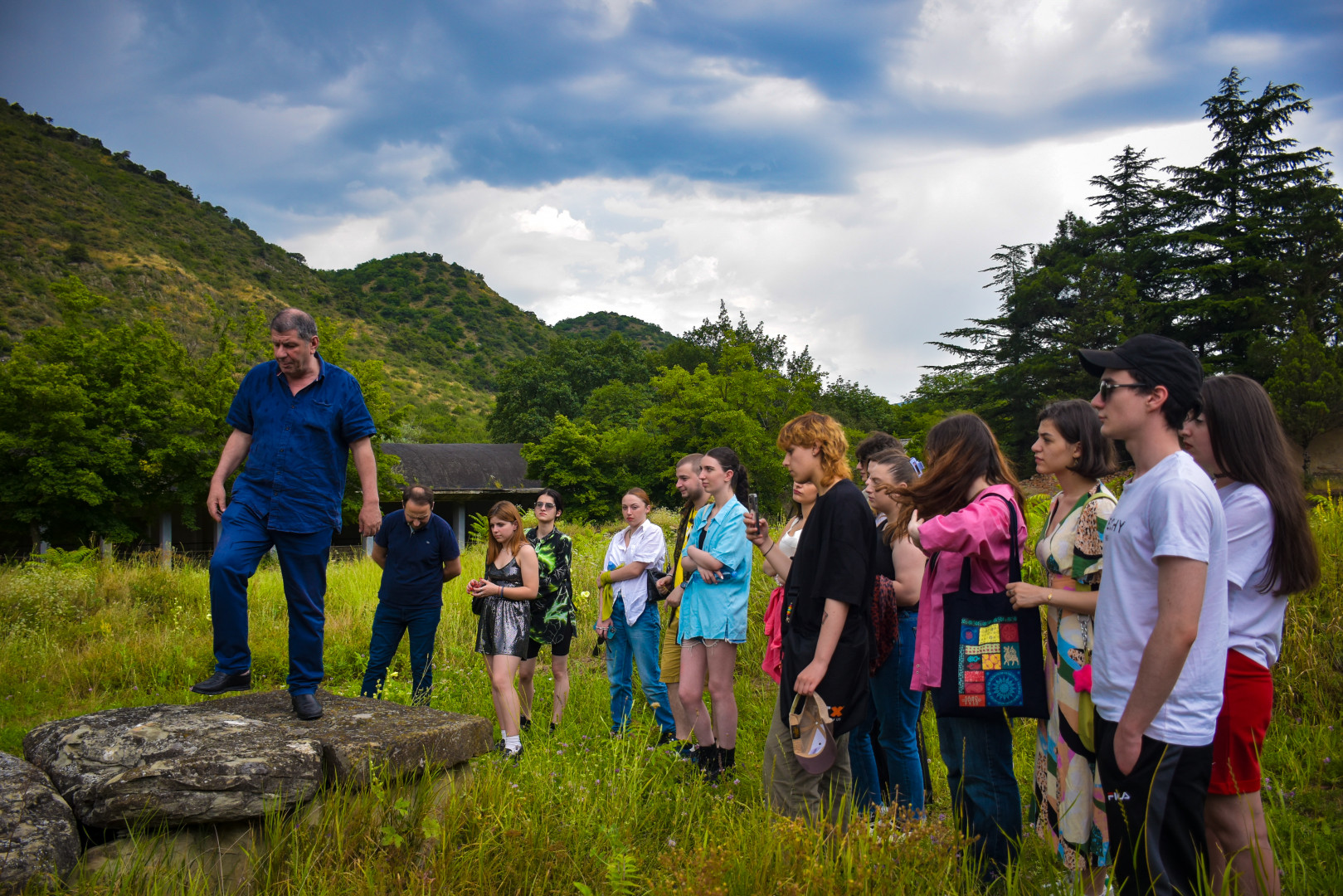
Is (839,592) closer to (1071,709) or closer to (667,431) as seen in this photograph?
(1071,709)

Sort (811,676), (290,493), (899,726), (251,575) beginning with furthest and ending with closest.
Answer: (899,726)
(290,493)
(251,575)
(811,676)

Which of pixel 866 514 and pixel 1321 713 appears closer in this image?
pixel 866 514

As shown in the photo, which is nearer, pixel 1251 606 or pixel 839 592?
pixel 1251 606

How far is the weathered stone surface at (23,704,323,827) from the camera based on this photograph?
8.83 ft

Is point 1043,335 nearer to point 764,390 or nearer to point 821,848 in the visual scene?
point 764,390

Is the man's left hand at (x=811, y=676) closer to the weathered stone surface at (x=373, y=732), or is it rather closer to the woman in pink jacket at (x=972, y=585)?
the woman in pink jacket at (x=972, y=585)

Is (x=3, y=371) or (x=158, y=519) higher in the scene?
(x=3, y=371)

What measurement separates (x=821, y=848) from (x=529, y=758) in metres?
1.85

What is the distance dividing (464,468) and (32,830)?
115 feet

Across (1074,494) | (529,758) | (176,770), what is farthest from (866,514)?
(176,770)

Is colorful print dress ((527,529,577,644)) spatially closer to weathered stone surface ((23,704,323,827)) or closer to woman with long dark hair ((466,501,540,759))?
woman with long dark hair ((466,501,540,759))

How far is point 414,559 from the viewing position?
225 inches

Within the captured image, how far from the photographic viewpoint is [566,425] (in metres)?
39.1

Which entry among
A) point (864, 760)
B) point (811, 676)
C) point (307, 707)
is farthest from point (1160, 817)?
point (307, 707)
